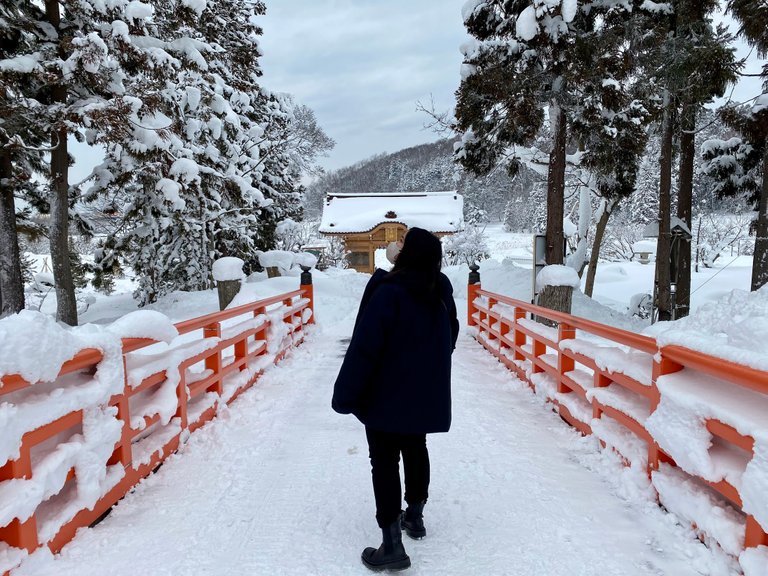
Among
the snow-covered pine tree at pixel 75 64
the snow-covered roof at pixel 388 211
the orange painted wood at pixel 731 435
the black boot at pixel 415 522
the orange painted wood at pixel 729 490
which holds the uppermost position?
the snow-covered pine tree at pixel 75 64

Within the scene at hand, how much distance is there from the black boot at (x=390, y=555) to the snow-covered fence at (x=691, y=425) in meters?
1.42

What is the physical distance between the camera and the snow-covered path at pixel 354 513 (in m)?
2.42

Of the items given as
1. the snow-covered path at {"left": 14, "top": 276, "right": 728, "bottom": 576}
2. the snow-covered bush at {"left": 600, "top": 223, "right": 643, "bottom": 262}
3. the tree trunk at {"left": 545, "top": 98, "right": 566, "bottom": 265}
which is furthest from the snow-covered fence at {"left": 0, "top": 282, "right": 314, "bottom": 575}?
the snow-covered bush at {"left": 600, "top": 223, "right": 643, "bottom": 262}

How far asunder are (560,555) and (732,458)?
926 mm

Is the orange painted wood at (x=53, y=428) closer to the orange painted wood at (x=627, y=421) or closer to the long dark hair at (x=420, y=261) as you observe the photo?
the long dark hair at (x=420, y=261)

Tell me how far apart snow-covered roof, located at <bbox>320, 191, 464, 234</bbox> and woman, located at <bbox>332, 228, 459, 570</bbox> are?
25.5 m

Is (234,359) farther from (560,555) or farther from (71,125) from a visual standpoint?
(71,125)

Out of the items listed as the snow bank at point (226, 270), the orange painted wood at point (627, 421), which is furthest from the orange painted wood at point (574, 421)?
the snow bank at point (226, 270)

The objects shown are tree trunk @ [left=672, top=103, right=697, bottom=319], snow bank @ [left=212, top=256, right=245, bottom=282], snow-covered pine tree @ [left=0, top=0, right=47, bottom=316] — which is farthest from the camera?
tree trunk @ [left=672, top=103, right=697, bottom=319]

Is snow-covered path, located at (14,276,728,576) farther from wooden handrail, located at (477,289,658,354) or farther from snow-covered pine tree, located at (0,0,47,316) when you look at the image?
A: snow-covered pine tree, located at (0,0,47,316)

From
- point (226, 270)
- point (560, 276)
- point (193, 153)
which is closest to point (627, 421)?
point (560, 276)

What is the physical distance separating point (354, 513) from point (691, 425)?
1848 mm

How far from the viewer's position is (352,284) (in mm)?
19172

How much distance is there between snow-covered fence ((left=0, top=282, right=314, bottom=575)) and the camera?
7.00 feet
